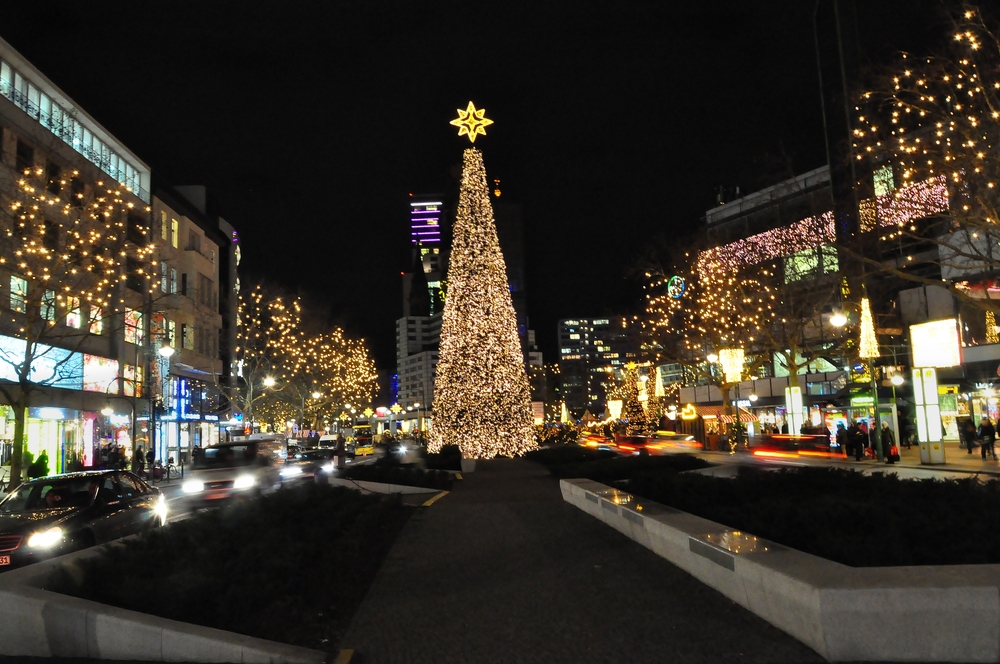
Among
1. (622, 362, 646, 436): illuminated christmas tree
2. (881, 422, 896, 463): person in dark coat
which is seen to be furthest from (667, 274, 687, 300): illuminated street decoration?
(881, 422, 896, 463): person in dark coat

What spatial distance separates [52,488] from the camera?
13453 millimetres

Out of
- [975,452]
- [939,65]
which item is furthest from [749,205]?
[939,65]

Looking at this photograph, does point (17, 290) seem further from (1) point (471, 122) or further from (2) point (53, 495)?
(2) point (53, 495)

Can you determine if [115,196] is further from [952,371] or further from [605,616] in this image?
[952,371]

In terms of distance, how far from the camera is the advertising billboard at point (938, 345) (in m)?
25.0

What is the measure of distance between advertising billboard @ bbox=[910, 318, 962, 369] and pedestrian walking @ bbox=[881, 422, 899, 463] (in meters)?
4.02

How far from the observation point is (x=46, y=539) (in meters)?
11.6

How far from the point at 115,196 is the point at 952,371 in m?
37.5

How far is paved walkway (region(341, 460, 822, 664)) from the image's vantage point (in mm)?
6297

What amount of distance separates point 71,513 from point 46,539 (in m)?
0.78

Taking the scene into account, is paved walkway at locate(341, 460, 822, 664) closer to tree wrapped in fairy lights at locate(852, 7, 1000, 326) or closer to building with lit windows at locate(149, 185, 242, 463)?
tree wrapped in fairy lights at locate(852, 7, 1000, 326)

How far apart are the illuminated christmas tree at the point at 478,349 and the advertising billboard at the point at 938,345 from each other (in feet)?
45.3

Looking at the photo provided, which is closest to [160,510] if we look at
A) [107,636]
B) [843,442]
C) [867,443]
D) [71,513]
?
[71,513]

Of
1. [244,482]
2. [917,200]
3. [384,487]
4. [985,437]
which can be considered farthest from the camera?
[985,437]
